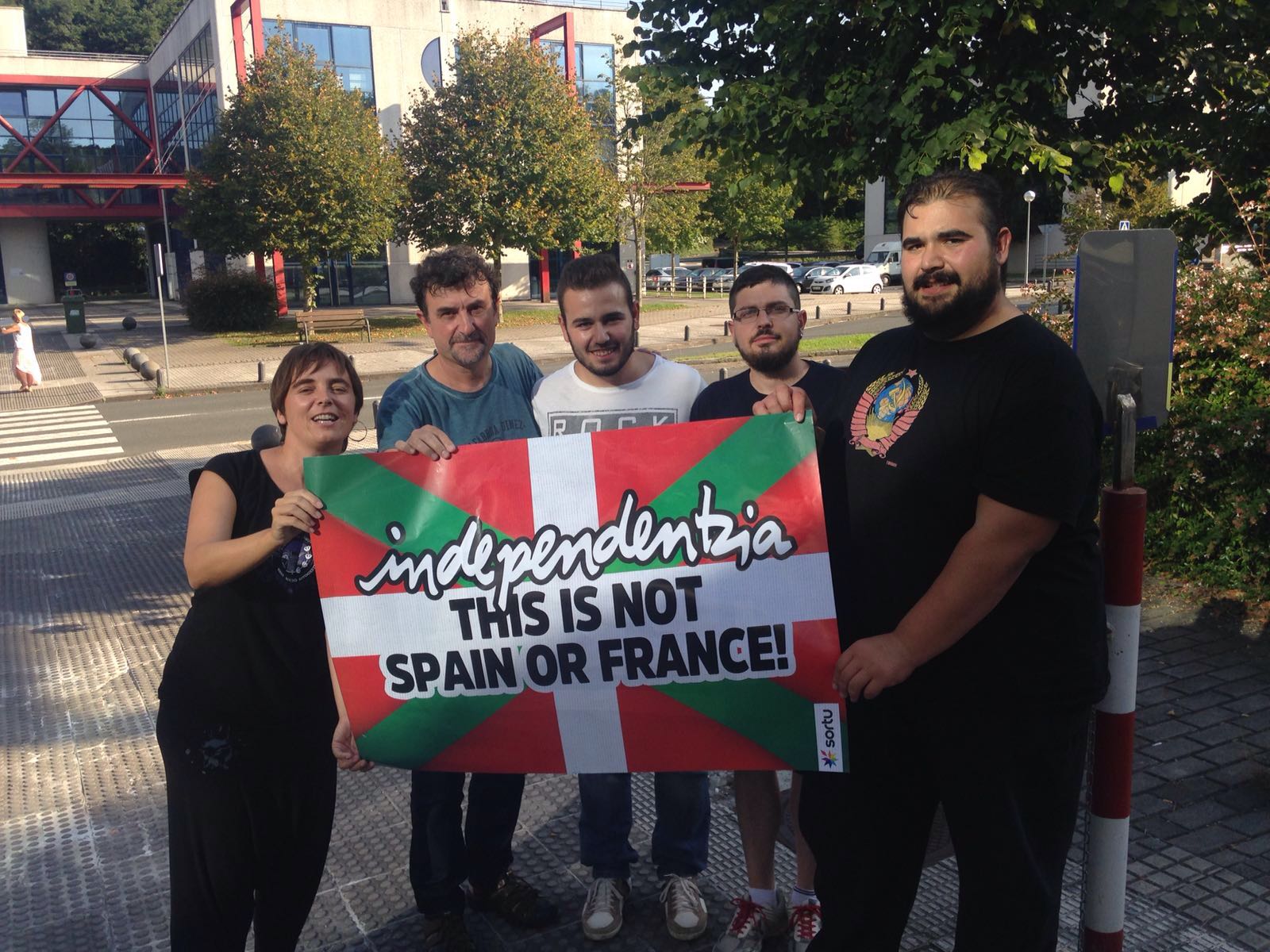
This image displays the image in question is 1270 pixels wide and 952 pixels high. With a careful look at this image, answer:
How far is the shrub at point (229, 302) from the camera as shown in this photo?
33.3 m

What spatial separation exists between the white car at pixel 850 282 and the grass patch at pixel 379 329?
9940 millimetres

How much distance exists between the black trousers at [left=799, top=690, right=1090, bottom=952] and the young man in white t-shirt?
84cm

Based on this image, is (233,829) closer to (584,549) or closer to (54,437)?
(584,549)

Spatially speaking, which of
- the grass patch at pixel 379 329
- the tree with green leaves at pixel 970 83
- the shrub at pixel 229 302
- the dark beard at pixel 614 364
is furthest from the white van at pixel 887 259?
the dark beard at pixel 614 364

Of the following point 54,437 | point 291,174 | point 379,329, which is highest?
point 291,174

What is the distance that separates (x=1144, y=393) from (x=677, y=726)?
164cm

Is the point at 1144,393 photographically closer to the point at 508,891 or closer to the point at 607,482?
the point at 607,482

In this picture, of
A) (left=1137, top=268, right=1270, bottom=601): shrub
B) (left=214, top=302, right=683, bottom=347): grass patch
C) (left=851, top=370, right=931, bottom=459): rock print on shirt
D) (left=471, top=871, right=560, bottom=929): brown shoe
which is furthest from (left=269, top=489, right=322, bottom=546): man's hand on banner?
(left=214, top=302, right=683, bottom=347): grass patch

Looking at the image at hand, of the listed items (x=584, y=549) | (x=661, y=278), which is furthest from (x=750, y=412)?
(x=661, y=278)

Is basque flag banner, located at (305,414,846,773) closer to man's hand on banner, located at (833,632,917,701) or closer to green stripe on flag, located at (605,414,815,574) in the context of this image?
green stripe on flag, located at (605,414,815,574)

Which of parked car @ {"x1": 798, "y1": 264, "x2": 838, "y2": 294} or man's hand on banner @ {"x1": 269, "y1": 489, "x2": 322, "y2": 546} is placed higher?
parked car @ {"x1": 798, "y1": 264, "x2": 838, "y2": 294}

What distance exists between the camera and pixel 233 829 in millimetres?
2900

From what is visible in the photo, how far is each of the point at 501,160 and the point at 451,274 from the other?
1161 inches

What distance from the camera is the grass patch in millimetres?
30484
